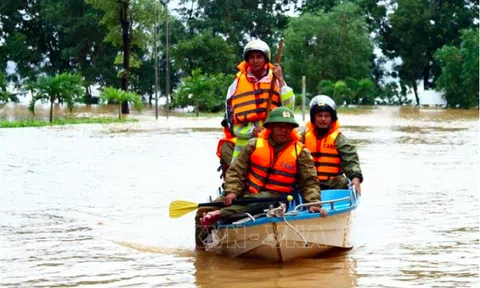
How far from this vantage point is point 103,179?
15.0 meters

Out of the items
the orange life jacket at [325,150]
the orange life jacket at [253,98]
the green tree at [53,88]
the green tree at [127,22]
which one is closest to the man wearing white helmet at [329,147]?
the orange life jacket at [325,150]

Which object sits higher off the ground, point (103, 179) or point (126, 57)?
point (126, 57)

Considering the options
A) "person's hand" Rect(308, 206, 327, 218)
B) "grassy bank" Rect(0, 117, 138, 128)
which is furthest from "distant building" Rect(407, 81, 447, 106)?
"person's hand" Rect(308, 206, 327, 218)

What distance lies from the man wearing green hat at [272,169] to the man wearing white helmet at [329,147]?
42.4 inches

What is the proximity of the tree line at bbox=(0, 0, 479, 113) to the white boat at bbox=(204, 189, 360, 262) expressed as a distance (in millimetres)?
44110

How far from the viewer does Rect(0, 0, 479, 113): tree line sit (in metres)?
59.0

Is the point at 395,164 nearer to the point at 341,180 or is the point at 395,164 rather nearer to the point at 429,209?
the point at 429,209

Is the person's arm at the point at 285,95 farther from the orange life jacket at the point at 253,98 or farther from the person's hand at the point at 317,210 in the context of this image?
the person's hand at the point at 317,210

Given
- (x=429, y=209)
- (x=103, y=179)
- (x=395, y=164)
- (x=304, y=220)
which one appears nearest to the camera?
(x=304, y=220)

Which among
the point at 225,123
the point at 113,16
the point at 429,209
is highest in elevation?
the point at 113,16

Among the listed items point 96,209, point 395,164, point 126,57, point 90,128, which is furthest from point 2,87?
point 96,209

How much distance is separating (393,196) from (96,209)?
3949mm

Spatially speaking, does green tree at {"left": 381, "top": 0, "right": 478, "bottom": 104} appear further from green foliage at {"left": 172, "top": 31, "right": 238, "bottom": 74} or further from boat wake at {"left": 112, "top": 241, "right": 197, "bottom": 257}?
boat wake at {"left": 112, "top": 241, "right": 197, "bottom": 257}

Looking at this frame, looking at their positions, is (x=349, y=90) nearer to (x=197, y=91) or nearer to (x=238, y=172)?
(x=197, y=91)
